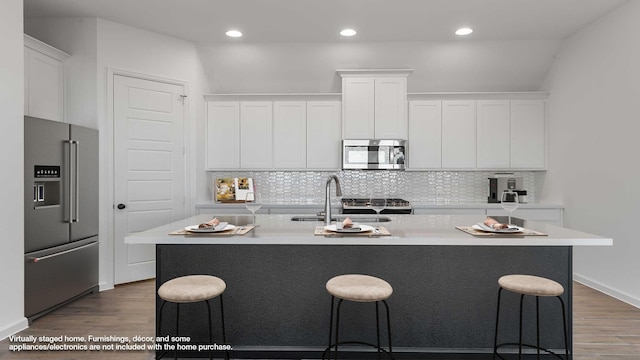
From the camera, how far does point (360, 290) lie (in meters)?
2.02

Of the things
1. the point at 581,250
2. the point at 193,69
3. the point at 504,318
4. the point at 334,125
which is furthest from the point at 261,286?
the point at 581,250

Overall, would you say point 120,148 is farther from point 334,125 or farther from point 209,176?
point 334,125

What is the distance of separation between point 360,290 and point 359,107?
3486 millimetres

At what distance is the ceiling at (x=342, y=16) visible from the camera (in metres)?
3.86

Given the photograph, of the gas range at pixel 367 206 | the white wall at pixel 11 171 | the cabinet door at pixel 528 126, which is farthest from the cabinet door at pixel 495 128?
the white wall at pixel 11 171

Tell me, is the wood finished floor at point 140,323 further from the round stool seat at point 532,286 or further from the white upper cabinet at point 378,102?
the white upper cabinet at point 378,102

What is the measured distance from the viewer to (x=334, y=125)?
529cm

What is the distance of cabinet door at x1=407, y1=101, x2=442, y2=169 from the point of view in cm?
529

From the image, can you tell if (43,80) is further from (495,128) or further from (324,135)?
(495,128)

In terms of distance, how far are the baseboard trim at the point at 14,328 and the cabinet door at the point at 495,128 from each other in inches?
215

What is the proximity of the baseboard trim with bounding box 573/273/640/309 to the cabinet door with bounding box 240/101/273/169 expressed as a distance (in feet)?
13.7

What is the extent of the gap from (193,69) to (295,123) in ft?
5.06

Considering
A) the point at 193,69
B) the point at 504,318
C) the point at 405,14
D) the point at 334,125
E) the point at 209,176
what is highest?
the point at 405,14

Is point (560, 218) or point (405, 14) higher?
point (405, 14)
